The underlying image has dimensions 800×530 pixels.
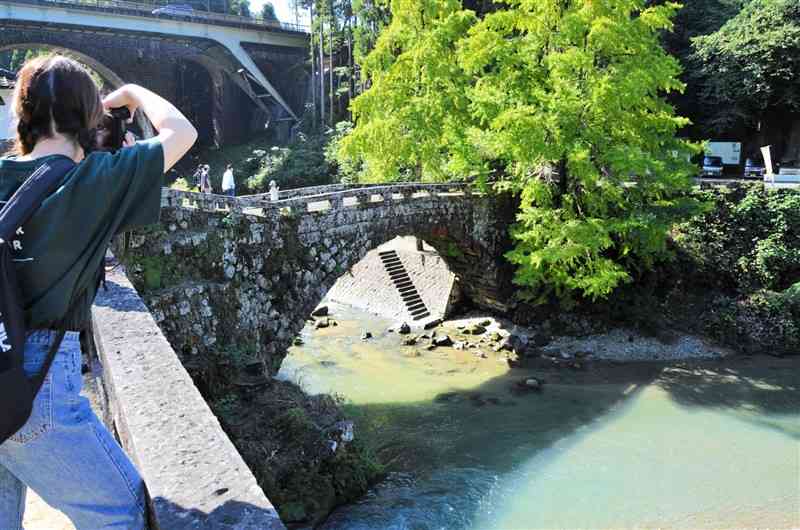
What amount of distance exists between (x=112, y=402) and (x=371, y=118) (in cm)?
1648

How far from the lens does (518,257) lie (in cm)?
1698

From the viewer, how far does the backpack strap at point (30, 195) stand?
188cm

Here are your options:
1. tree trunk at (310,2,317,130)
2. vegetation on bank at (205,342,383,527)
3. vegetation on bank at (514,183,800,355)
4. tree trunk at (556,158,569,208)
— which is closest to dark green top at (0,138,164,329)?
vegetation on bank at (205,342,383,527)

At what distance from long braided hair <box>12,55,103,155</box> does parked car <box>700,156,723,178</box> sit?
97.5 ft

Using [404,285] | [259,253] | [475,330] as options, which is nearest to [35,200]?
[259,253]

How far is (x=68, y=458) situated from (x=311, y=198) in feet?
39.7

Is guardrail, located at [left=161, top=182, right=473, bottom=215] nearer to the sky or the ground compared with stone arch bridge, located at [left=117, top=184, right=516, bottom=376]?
nearer to the sky

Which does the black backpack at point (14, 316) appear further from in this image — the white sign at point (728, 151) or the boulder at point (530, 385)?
the white sign at point (728, 151)

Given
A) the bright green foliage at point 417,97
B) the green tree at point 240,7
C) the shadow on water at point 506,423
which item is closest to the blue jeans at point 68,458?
the shadow on water at point 506,423

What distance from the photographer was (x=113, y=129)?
2.60m

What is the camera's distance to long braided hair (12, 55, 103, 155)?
210 centimetres

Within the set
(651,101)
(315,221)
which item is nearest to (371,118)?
(315,221)

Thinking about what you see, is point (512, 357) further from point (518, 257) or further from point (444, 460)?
point (444, 460)

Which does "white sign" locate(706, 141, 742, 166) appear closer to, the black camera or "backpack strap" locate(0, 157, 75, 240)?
the black camera
